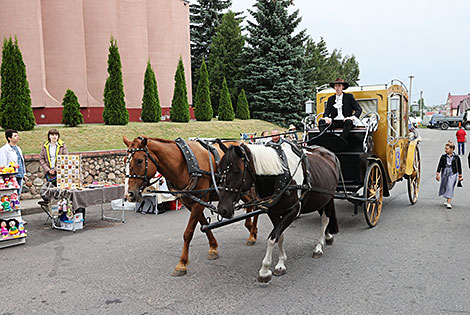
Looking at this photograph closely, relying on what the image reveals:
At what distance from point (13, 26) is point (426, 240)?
16574 millimetres

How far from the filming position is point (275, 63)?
27812 mm

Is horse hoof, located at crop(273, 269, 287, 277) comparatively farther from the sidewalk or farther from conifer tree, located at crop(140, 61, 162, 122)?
conifer tree, located at crop(140, 61, 162, 122)

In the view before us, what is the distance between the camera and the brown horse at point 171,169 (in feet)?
16.0

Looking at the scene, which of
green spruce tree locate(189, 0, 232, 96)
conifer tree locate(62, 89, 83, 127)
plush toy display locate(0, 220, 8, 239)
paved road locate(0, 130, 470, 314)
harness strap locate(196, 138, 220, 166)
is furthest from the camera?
green spruce tree locate(189, 0, 232, 96)

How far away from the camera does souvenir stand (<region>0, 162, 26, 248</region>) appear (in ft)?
21.8

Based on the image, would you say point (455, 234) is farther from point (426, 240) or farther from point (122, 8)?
point (122, 8)

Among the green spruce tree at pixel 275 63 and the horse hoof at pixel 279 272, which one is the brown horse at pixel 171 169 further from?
the green spruce tree at pixel 275 63

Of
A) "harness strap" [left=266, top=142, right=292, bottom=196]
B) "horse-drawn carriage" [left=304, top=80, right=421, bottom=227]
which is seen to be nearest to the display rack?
"harness strap" [left=266, top=142, right=292, bottom=196]

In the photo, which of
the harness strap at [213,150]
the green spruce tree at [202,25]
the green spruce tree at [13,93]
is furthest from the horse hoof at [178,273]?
the green spruce tree at [202,25]

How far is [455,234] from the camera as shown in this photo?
6680mm

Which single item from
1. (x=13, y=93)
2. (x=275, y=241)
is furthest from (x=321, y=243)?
(x=13, y=93)

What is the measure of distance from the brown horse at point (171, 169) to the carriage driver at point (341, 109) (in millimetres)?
2538

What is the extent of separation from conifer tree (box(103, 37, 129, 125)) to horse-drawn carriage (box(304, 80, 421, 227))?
1032cm

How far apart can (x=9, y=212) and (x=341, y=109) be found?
6.46 meters
